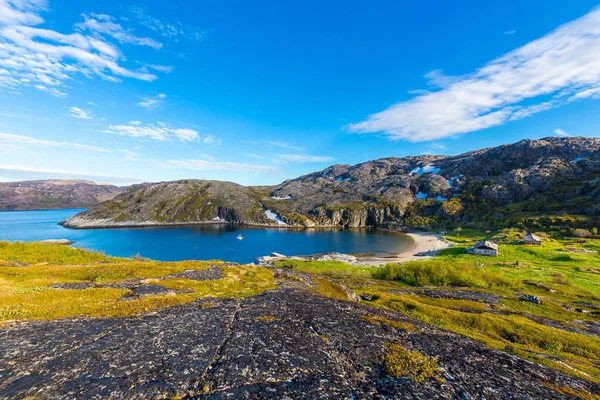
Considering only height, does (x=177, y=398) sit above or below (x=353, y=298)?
above

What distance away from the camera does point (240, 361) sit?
1023 cm

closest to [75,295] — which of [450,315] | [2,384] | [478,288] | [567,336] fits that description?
[2,384]

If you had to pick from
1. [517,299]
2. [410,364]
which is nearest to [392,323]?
[410,364]

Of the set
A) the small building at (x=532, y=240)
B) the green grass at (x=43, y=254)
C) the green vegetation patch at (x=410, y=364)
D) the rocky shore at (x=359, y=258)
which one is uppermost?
the green vegetation patch at (x=410, y=364)

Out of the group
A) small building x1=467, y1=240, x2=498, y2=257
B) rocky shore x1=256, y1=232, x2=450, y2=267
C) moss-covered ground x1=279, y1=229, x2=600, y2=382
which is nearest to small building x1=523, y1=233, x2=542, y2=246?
moss-covered ground x1=279, y1=229, x2=600, y2=382

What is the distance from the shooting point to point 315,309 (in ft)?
57.7

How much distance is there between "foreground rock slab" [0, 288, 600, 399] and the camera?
27.4 feet

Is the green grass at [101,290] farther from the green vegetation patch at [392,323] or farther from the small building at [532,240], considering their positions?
the small building at [532,240]

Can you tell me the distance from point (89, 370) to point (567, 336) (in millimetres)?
38041

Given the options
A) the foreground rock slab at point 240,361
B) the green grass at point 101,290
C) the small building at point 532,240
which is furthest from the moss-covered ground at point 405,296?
the small building at point 532,240

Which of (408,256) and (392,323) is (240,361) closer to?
(392,323)

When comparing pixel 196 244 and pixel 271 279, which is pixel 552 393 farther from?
pixel 196 244

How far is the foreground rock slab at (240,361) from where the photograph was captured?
329 inches

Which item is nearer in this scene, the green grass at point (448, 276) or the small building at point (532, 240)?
the green grass at point (448, 276)
